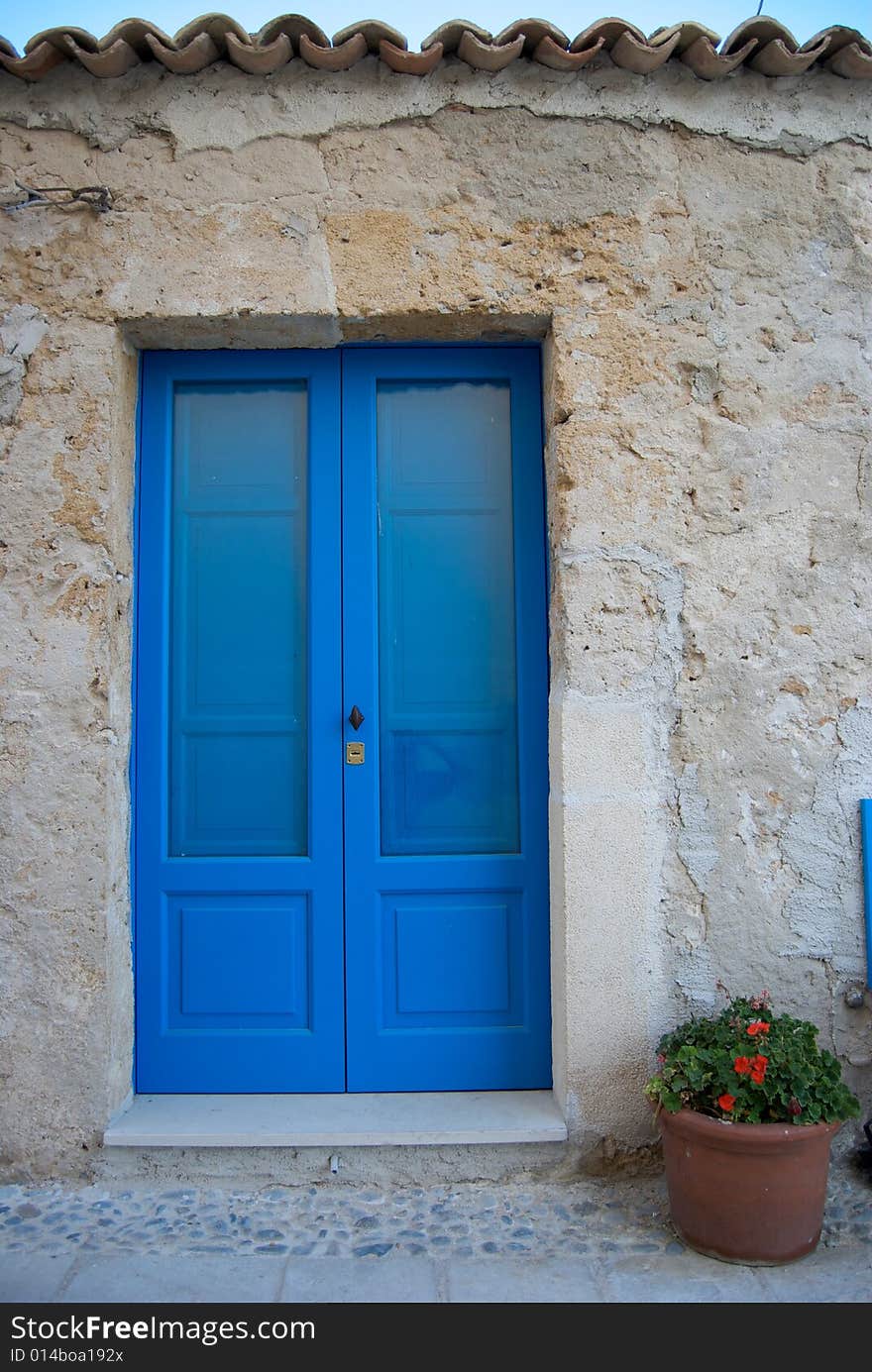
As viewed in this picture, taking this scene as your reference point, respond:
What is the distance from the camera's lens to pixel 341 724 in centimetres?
286

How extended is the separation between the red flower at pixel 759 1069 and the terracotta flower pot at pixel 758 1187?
0.35ft

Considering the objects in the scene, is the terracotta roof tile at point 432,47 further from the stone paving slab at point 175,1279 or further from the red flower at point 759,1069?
the stone paving slab at point 175,1279

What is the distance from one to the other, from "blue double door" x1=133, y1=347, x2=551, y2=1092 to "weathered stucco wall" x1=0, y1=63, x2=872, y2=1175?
153mm

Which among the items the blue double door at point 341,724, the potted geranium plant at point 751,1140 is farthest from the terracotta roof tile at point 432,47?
the potted geranium plant at point 751,1140

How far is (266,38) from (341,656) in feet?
5.75

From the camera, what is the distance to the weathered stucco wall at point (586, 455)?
265cm

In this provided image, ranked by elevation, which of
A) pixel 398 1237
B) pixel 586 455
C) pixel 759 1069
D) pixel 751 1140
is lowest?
pixel 398 1237

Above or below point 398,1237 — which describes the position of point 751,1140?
above

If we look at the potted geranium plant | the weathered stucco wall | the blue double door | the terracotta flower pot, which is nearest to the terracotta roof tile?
the weathered stucco wall

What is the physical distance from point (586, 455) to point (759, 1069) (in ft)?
5.48

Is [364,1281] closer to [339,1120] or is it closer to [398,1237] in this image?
[398,1237]

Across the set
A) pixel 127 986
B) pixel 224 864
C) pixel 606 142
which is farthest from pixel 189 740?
pixel 606 142

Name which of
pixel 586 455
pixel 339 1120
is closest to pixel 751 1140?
pixel 339 1120

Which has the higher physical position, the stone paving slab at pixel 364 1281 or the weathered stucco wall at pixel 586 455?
the weathered stucco wall at pixel 586 455
